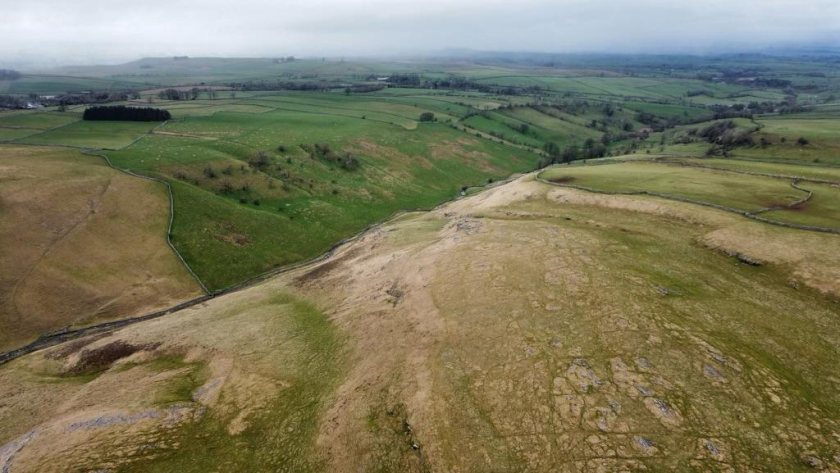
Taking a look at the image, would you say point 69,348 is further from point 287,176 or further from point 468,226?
point 287,176

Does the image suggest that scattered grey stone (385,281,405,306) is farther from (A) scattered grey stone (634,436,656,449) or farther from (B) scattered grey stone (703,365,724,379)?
(B) scattered grey stone (703,365,724,379)

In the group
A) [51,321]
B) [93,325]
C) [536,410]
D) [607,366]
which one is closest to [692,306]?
[607,366]

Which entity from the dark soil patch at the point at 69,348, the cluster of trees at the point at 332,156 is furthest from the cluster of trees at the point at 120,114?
the dark soil patch at the point at 69,348

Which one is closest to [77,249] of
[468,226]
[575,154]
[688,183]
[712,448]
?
[468,226]

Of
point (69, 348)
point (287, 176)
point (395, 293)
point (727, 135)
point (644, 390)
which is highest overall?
point (727, 135)

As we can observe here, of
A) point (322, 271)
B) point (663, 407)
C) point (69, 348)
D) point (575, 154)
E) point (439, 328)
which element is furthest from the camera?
point (575, 154)

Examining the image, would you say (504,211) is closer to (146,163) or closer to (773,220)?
(773,220)

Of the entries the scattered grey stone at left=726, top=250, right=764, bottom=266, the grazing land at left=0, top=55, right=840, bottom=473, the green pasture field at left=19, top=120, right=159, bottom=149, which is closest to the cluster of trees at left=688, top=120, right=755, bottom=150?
the grazing land at left=0, top=55, right=840, bottom=473
